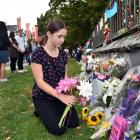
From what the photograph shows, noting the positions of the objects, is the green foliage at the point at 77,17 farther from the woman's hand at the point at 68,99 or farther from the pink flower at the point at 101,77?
the woman's hand at the point at 68,99

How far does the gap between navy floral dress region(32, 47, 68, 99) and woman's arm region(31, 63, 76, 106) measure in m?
0.11

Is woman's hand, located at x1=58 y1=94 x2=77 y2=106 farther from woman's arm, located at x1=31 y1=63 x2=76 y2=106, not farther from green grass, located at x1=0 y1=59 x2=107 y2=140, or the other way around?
green grass, located at x1=0 y1=59 x2=107 y2=140

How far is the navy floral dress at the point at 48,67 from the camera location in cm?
650

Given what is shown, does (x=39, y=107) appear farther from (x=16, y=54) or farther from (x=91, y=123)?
(x=16, y=54)

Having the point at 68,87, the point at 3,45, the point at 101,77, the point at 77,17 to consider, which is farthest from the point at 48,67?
the point at 77,17

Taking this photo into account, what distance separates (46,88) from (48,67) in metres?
0.46

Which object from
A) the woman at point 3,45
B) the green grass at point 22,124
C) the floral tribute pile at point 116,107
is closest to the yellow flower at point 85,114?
the floral tribute pile at point 116,107

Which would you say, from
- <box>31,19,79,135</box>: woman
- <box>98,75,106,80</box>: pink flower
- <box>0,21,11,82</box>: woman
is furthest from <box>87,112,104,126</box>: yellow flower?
<box>0,21,11,82</box>: woman

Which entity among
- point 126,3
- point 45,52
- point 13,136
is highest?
point 126,3

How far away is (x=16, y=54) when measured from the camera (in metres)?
17.0

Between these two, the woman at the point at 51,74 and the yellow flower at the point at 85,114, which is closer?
the woman at the point at 51,74

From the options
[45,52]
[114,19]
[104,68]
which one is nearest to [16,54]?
[114,19]

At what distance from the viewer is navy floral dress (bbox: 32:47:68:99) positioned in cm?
650

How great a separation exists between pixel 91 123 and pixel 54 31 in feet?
4.02
